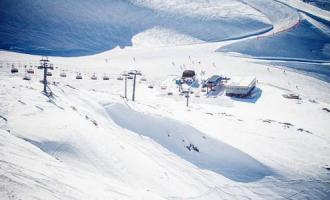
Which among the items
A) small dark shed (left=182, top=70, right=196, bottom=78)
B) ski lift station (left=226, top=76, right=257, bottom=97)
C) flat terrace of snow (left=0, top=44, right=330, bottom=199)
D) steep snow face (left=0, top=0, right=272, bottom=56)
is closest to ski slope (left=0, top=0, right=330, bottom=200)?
flat terrace of snow (left=0, top=44, right=330, bottom=199)

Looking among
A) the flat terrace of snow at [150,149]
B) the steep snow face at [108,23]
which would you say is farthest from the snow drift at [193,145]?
the steep snow face at [108,23]

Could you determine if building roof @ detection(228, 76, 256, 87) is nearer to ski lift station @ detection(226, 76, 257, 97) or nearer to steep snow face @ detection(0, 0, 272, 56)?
ski lift station @ detection(226, 76, 257, 97)

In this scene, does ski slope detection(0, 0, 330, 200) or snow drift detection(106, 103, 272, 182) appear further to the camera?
snow drift detection(106, 103, 272, 182)

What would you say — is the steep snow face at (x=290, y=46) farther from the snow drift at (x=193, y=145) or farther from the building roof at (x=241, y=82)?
the snow drift at (x=193, y=145)

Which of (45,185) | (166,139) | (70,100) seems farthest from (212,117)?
(45,185)

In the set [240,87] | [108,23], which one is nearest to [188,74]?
[240,87]

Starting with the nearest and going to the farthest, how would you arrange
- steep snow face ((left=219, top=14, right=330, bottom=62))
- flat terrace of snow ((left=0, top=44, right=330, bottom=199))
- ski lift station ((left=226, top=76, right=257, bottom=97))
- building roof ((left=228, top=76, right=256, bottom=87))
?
flat terrace of snow ((left=0, top=44, right=330, bottom=199))
ski lift station ((left=226, top=76, right=257, bottom=97))
building roof ((left=228, top=76, right=256, bottom=87))
steep snow face ((left=219, top=14, right=330, bottom=62))

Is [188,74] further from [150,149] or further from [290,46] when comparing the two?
[290,46]

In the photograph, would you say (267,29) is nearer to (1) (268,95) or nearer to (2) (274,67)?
(2) (274,67)
